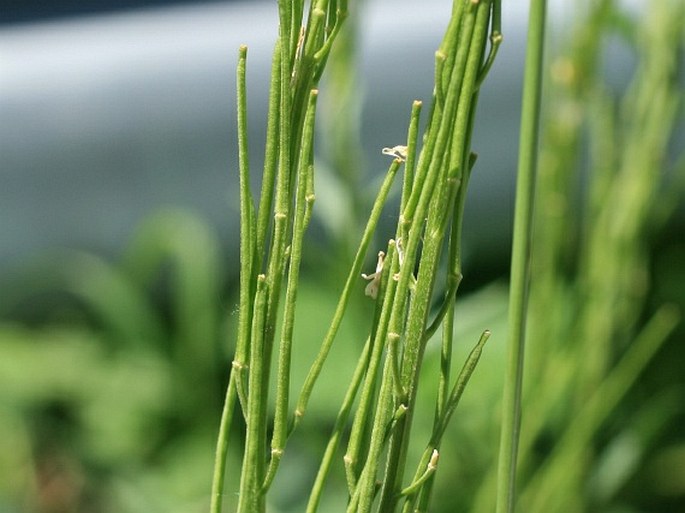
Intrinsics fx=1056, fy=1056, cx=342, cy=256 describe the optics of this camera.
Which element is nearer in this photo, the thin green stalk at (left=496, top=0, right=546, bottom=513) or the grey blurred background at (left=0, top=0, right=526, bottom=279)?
the thin green stalk at (left=496, top=0, right=546, bottom=513)

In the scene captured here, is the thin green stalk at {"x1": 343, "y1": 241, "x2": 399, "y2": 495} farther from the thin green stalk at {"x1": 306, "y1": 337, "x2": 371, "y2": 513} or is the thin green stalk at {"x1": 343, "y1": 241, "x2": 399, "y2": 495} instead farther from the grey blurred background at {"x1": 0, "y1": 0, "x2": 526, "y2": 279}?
the grey blurred background at {"x1": 0, "y1": 0, "x2": 526, "y2": 279}

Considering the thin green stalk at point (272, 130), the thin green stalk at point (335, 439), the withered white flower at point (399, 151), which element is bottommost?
the thin green stalk at point (335, 439)

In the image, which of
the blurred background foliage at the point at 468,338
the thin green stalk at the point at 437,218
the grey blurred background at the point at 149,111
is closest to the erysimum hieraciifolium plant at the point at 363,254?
the thin green stalk at the point at 437,218

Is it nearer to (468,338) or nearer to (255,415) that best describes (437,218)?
(255,415)

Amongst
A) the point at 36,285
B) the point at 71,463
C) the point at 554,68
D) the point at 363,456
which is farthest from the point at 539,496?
the point at 36,285

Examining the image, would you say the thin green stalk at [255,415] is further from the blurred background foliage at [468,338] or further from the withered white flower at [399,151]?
the blurred background foliage at [468,338]

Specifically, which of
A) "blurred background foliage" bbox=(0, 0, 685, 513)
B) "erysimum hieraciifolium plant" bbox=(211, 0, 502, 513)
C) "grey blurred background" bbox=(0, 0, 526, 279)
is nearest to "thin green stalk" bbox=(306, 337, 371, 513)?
"erysimum hieraciifolium plant" bbox=(211, 0, 502, 513)
